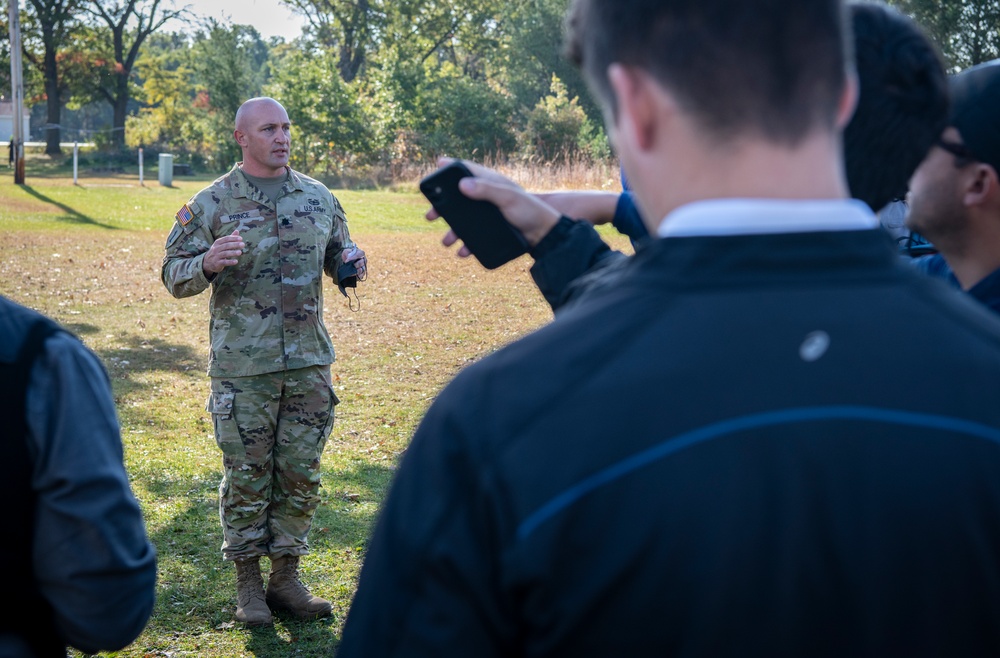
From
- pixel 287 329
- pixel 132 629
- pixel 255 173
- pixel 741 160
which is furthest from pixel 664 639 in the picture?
pixel 255 173

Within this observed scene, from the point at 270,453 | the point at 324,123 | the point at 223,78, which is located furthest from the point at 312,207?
the point at 223,78

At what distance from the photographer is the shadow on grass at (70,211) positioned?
20.8m

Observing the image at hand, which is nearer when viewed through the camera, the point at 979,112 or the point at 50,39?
the point at 979,112

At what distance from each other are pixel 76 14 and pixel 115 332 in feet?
150

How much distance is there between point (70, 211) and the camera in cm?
2289

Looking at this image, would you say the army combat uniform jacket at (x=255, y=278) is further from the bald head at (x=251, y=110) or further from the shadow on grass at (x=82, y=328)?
the shadow on grass at (x=82, y=328)

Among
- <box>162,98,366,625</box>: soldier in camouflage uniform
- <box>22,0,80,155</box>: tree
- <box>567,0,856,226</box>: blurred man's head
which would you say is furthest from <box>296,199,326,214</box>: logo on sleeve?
<box>22,0,80,155</box>: tree

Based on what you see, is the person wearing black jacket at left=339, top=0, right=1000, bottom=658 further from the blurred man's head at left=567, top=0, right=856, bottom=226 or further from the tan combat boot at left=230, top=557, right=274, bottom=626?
the tan combat boot at left=230, top=557, right=274, bottom=626

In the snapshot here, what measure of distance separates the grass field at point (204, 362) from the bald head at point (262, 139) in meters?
2.20

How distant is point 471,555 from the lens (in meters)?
1.08

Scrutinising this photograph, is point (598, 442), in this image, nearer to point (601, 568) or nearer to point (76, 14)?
point (601, 568)

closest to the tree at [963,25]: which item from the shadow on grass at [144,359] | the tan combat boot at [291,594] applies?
the shadow on grass at [144,359]

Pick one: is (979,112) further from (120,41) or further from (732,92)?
(120,41)

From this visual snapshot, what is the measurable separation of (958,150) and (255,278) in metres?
3.54
